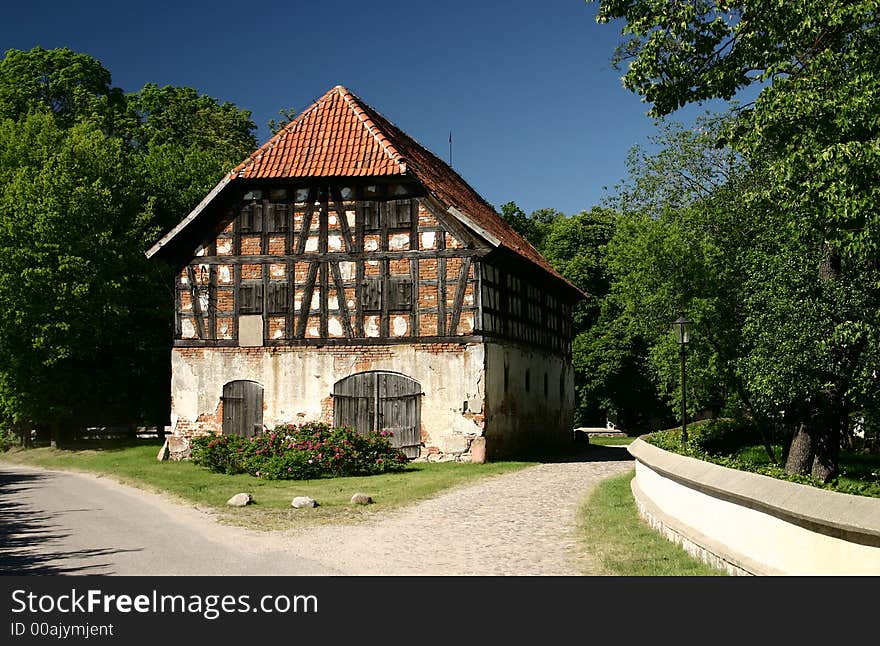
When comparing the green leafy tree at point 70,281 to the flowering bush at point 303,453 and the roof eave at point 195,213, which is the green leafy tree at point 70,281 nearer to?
the roof eave at point 195,213

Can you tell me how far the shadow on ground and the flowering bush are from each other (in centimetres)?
581

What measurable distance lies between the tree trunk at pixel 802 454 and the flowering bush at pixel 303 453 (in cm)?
936

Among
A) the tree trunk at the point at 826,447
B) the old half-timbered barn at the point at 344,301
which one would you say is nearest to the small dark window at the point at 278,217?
the old half-timbered barn at the point at 344,301

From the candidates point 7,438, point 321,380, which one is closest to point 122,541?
point 321,380

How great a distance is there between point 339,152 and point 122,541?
16.6 meters

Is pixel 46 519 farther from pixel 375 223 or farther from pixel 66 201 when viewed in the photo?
pixel 66 201

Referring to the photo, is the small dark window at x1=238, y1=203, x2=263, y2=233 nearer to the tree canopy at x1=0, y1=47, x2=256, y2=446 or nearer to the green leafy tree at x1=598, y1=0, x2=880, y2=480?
the tree canopy at x1=0, y1=47, x2=256, y2=446

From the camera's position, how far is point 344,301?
26750 millimetres

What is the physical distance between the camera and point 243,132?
190 feet

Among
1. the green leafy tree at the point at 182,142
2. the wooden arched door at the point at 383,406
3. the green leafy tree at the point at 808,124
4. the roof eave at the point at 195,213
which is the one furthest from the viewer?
the green leafy tree at the point at 182,142

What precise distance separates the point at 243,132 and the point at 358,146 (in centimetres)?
3269

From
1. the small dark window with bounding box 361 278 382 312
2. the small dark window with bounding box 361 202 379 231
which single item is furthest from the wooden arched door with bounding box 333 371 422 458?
the small dark window with bounding box 361 202 379 231

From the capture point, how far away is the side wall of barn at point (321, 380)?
25.6 m

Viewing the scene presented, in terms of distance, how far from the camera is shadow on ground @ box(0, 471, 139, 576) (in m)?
10.7
